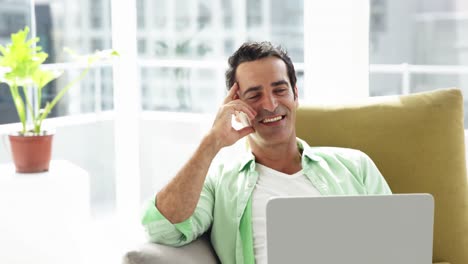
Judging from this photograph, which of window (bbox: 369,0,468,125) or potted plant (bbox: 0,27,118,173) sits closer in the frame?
potted plant (bbox: 0,27,118,173)

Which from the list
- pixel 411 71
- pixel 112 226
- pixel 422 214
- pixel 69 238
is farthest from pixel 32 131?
pixel 422 214

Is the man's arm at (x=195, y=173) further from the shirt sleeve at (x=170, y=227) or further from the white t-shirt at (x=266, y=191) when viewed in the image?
the white t-shirt at (x=266, y=191)

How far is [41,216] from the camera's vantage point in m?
3.37

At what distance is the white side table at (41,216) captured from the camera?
10.9 ft

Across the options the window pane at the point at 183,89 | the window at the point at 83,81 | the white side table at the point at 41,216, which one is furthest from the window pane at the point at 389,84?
the white side table at the point at 41,216

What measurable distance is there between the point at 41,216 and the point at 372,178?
170 cm

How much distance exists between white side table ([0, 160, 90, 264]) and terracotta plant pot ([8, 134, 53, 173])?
5cm

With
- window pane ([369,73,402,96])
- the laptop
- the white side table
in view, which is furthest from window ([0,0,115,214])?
the laptop

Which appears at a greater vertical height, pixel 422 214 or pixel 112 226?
pixel 422 214

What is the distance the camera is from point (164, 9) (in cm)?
482

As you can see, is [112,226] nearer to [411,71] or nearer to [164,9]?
[164,9]

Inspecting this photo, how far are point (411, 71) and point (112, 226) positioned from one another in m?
2.01

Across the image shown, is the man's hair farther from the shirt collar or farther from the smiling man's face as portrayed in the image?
the shirt collar

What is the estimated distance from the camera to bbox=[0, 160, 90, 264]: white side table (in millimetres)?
3312
